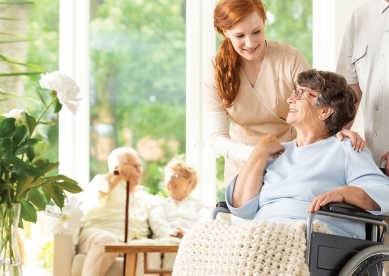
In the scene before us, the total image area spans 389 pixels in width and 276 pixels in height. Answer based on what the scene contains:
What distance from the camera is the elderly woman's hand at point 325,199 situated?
2.36 metres

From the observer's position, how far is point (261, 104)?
3158 millimetres

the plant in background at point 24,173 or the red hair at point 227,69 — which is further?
the red hair at point 227,69

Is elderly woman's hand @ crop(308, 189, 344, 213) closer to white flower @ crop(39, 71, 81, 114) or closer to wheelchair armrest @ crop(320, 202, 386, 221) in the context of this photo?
wheelchair armrest @ crop(320, 202, 386, 221)

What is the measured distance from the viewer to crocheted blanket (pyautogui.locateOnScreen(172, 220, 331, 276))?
223 cm

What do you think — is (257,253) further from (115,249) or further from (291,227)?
(115,249)

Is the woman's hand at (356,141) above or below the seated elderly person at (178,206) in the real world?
above

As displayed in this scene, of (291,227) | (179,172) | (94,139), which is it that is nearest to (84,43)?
(94,139)

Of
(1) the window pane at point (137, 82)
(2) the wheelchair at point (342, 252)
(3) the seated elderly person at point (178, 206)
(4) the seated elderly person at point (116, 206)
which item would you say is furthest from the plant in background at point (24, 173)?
(1) the window pane at point (137, 82)

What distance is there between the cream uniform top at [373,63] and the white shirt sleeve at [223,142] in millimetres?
504

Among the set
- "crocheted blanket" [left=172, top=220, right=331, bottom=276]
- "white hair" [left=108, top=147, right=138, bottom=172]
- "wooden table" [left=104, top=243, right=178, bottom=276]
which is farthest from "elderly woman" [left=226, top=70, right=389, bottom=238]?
"white hair" [left=108, top=147, right=138, bottom=172]

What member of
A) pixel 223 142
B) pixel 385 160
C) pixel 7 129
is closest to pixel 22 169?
pixel 7 129

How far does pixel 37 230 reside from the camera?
5.02 metres

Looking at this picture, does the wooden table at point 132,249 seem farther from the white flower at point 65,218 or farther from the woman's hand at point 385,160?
the white flower at point 65,218

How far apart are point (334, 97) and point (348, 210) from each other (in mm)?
511
